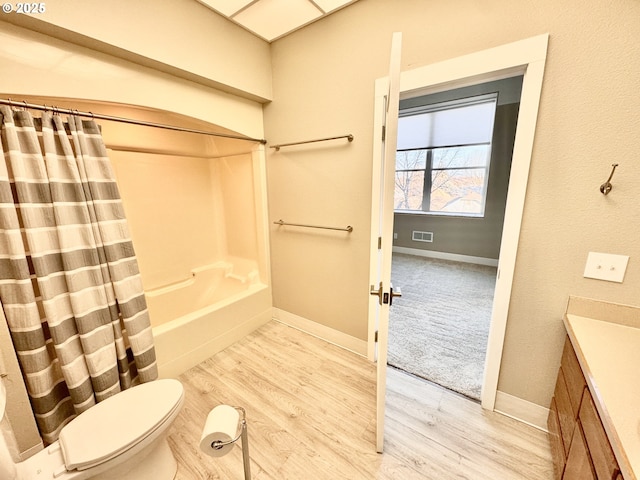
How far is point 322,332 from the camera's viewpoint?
2355mm

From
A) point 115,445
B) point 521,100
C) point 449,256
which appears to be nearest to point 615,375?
point 521,100

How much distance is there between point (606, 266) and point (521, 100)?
35.2 inches

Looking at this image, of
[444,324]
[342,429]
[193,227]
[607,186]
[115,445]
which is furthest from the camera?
[193,227]

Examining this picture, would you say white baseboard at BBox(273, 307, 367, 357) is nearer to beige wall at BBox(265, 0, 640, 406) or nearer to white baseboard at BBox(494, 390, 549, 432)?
beige wall at BBox(265, 0, 640, 406)

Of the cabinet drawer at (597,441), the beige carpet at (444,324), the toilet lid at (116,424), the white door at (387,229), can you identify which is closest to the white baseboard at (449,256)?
the beige carpet at (444,324)

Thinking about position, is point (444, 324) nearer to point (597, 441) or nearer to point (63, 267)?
point (597, 441)

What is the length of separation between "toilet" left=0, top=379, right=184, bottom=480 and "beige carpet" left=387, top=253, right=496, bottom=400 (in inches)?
62.2

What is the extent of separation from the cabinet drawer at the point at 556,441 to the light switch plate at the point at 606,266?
0.70 m

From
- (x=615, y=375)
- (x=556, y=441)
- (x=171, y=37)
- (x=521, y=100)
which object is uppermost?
(x=171, y=37)

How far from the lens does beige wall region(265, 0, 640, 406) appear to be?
1098mm

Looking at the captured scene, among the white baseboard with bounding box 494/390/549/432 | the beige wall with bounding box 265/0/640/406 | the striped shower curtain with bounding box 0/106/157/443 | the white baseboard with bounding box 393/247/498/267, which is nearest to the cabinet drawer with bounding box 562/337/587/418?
the beige wall with bounding box 265/0/640/406

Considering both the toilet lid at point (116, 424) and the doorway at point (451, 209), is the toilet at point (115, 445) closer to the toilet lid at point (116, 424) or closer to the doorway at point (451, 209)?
the toilet lid at point (116, 424)

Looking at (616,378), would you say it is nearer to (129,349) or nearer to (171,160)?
(129,349)

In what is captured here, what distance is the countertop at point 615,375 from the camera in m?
0.66
